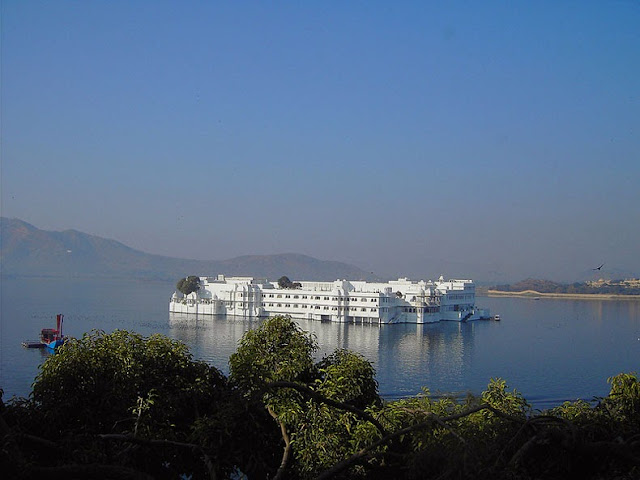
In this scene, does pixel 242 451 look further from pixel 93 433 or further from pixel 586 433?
pixel 586 433

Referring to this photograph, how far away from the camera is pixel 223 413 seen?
3.02 meters

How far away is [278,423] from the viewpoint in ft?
11.1

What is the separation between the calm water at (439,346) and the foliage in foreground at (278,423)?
604 cm

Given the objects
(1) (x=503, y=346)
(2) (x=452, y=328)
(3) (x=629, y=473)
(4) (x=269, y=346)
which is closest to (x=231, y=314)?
(2) (x=452, y=328)

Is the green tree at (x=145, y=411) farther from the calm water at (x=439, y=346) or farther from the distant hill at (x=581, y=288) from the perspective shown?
the distant hill at (x=581, y=288)

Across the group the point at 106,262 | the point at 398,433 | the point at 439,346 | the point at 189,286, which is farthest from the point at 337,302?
the point at 106,262

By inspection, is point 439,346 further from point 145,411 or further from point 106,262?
point 106,262

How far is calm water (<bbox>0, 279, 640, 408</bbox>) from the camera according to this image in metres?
12.5

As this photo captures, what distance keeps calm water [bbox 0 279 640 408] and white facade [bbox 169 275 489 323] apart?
1.08m

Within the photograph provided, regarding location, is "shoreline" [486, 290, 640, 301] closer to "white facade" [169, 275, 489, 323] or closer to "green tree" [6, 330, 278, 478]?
"white facade" [169, 275, 489, 323]

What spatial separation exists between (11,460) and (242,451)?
1486 mm

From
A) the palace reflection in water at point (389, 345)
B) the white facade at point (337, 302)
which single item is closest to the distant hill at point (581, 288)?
the white facade at point (337, 302)

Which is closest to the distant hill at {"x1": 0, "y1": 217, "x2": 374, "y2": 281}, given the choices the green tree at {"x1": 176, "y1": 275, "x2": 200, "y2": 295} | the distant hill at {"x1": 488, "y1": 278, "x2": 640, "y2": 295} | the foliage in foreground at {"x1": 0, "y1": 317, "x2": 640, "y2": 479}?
the distant hill at {"x1": 488, "y1": 278, "x2": 640, "y2": 295}

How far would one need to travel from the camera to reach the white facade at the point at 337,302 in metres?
25.8
